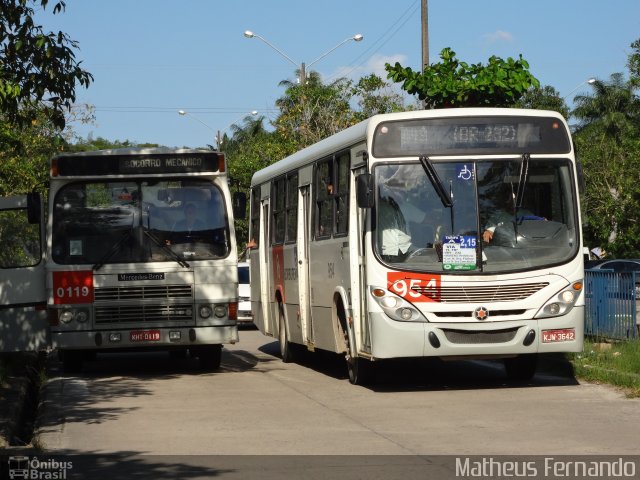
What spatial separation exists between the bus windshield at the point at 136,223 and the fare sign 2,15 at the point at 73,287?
19 cm

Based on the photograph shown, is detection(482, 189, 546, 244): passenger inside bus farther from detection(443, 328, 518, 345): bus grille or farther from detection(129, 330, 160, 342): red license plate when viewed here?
detection(129, 330, 160, 342): red license plate

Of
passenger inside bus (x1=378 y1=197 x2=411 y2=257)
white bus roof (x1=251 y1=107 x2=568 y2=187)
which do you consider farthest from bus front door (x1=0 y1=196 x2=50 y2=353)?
passenger inside bus (x1=378 y1=197 x2=411 y2=257)

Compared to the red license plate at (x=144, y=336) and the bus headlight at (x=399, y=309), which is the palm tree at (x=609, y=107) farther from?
the bus headlight at (x=399, y=309)

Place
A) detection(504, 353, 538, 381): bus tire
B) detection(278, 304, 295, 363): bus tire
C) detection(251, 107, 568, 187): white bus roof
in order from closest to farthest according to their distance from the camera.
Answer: detection(251, 107, 568, 187): white bus roof → detection(504, 353, 538, 381): bus tire → detection(278, 304, 295, 363): bus tire

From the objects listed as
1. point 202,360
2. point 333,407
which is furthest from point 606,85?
point 333,407

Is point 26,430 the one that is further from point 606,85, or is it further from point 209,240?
point 606,85

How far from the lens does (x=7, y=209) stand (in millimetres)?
17109

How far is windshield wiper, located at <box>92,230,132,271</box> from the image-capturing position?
1667cm

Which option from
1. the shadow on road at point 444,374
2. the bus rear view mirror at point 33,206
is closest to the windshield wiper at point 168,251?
the bus rear view mirror at point 33,206

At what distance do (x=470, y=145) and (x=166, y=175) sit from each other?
494 centimetres

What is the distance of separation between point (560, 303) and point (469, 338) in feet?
3.68

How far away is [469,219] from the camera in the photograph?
13.8 meters

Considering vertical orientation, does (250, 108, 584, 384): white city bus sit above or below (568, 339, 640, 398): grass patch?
above

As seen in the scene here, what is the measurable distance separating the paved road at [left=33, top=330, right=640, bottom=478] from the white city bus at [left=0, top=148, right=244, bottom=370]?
745 mm
